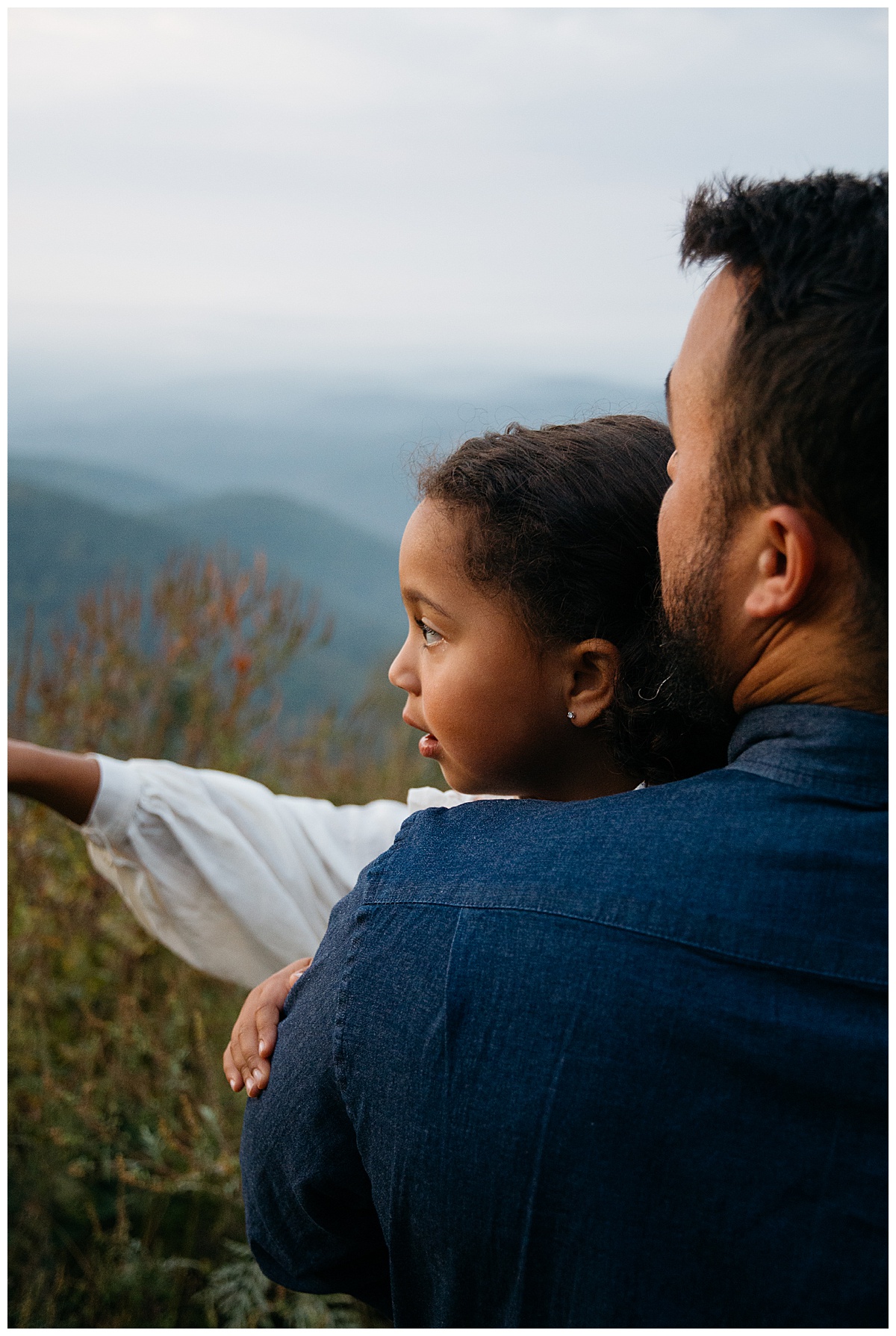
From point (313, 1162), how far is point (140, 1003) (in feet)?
9.02

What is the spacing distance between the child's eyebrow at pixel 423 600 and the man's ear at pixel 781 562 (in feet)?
2.26

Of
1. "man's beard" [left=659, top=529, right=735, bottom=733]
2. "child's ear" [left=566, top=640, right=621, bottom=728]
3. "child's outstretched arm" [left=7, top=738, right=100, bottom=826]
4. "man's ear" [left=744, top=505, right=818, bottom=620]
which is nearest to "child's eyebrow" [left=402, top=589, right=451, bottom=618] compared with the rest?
"child's ear" [left=566, top=640, right=621, bottom=728]

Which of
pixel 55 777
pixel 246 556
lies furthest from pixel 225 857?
pixel 246 556

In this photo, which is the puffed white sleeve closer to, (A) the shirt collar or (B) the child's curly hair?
(B) the child's curly hair

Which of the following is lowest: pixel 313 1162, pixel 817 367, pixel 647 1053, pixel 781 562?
pixel 313 1162

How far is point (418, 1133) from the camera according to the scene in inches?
41.6

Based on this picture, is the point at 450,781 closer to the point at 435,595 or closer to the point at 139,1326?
the point at 435,595

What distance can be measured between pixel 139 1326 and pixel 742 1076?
8.89 feet

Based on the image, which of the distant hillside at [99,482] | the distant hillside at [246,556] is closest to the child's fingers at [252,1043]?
the distant hillside at [246,556]

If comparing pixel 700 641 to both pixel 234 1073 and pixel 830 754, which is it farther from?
pixel 234 1073

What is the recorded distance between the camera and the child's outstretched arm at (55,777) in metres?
2.12

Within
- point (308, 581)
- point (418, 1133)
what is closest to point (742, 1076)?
point (418, 1133)

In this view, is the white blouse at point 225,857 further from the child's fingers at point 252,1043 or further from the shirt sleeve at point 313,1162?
the shirt sleeve at point 313,1162

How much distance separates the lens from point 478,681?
168 centimetres
